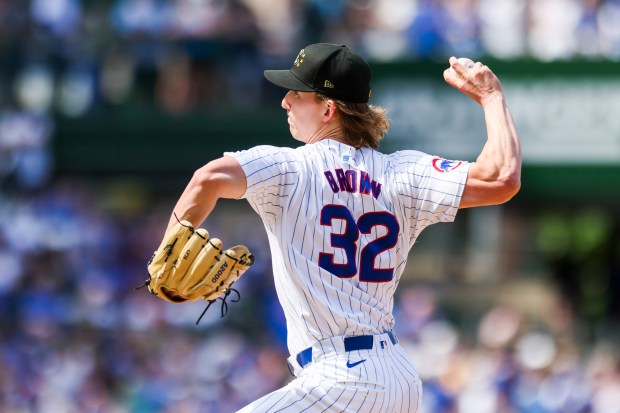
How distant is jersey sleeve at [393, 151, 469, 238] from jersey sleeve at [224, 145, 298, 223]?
421 mm

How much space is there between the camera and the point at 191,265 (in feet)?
11.9

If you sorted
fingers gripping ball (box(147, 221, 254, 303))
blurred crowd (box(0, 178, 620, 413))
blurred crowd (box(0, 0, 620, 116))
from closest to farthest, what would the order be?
fingers gripping ball (box(147, 221, 254, 303)) → blurred crowd (box(0, 178, 620, 413)) → blurred crowd (box(0, 0, 620, 116))

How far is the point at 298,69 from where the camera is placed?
405 cm

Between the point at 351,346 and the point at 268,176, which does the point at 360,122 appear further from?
the point at 351,346

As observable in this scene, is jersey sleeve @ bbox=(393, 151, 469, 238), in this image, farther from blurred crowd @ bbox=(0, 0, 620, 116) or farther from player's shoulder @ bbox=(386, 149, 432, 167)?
blurred crowd @ bbox=(0, 0, 620, 116)

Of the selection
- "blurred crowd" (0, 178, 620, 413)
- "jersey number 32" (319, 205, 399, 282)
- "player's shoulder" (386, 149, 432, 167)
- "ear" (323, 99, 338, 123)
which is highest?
"ear" (323, 99, 338, 123)

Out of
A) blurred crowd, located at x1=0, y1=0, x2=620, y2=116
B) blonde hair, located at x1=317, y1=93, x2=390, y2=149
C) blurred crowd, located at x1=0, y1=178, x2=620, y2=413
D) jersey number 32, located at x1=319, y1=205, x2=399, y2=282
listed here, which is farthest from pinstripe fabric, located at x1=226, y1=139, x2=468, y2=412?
blurred crowd, located at x1=0, y1=0, x2=620, y2=116

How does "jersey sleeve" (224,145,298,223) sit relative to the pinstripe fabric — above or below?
above

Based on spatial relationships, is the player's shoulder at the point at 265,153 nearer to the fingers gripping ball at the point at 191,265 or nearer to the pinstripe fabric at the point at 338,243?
the pinstripe fabric at the point at 338,243

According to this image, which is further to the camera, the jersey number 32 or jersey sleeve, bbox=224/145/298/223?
the jersey number 32

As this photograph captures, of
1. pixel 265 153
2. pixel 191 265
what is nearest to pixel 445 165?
pixel 265 153

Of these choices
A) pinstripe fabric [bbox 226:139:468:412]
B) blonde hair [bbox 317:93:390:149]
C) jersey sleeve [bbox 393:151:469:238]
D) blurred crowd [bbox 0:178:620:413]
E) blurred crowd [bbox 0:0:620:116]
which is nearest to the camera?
pinstripe fabric [bbox 226:139:468:412]

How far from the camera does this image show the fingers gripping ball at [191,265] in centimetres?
360

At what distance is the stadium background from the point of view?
1168 centimetres
